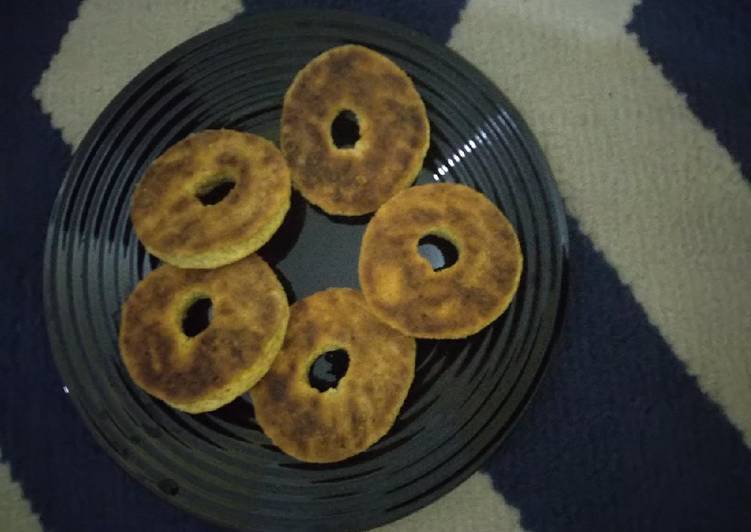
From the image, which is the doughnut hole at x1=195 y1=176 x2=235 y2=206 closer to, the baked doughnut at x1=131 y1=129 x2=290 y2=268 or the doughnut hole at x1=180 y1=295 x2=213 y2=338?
the baked doughnut at x1=131 y1=129 x2=290 y2=268

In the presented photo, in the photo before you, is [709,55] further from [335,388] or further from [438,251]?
[335,388]

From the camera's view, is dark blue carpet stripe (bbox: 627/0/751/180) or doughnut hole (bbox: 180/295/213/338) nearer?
doughnut hole (bbox: 180/295/213/338)

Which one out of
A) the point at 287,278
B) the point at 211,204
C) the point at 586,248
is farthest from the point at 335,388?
the point at 586,248

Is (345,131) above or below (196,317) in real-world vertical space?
above

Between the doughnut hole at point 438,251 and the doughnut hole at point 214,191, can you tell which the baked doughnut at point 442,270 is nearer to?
the doughnut hole at point 438,251

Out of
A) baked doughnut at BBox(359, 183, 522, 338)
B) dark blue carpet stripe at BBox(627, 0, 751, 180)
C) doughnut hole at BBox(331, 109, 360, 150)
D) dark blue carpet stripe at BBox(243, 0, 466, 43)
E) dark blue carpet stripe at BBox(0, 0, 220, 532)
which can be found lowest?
dark blue carpet stripe at BBox(0, 0, 220, 532)

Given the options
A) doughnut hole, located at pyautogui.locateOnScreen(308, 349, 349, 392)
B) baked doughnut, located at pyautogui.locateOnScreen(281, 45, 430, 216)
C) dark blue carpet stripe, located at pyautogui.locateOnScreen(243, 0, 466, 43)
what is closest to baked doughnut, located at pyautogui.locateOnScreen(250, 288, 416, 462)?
doughnut hole, located at pyautogui.locateOnScreen(308, 349, 349, 392)

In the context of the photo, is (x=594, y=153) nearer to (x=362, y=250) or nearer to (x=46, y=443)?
(x=362, y=250)

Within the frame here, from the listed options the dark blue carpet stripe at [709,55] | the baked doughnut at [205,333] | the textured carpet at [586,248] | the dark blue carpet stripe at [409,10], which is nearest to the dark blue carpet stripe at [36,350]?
the textured carpet at [586,248]
